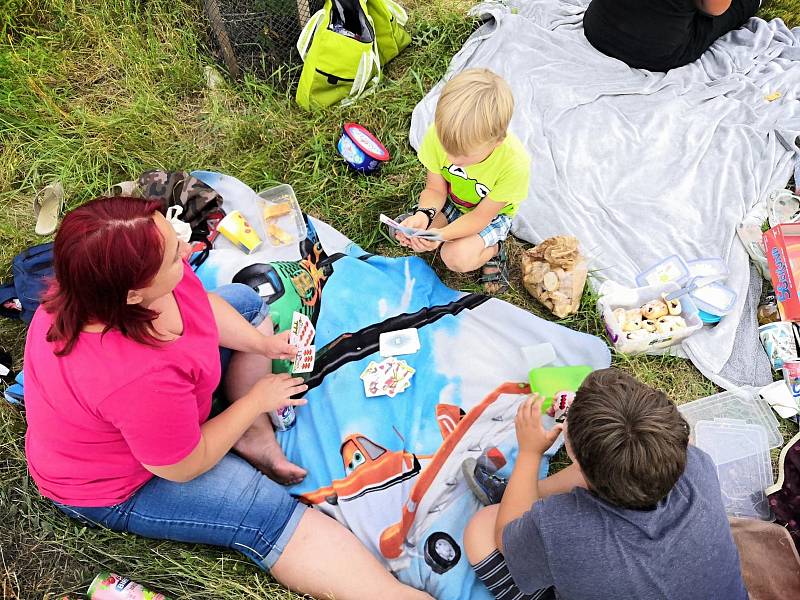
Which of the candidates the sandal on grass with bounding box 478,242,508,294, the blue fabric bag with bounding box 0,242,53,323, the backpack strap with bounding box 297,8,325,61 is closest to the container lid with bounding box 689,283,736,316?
the sandal on grass with bounding box 478,242,508,294

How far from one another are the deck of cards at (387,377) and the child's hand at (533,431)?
61 cm

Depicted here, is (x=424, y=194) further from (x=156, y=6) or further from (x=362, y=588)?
(x=156, y=6)

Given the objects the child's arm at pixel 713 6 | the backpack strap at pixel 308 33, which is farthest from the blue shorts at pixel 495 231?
the child's arm at pixel 713 6

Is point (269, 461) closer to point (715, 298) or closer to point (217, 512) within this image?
point (217, 512)

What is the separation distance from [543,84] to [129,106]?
2.43 meters

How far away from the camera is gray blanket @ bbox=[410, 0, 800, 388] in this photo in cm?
317

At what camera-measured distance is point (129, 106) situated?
11.7 feet

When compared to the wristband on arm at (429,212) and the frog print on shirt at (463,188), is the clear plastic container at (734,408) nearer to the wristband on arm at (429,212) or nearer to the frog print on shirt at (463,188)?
the frog print on shirt at (463,188)

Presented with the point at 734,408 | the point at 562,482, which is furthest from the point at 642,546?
the point at 734,408

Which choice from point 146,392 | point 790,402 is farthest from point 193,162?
point 790,402

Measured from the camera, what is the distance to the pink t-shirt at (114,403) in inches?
66.4

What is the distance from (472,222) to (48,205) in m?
2.21

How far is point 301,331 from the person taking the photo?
2.62 meters

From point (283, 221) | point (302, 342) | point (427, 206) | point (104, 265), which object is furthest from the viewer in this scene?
point (283, 221)
